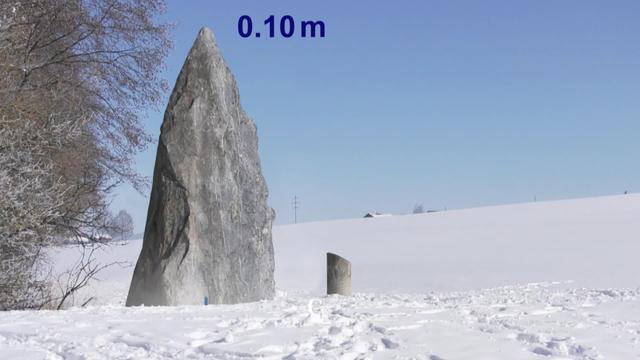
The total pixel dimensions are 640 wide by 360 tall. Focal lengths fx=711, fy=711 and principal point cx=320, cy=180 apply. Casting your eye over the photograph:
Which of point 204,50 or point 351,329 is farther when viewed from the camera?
point 204,50

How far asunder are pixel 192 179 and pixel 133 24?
5281 millimetres

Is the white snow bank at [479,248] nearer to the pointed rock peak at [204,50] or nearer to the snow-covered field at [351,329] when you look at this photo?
the snow-covered field at [351,329]

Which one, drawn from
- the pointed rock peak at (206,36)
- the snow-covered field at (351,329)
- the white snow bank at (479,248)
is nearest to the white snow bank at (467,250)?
the white snow bank at (479,248)

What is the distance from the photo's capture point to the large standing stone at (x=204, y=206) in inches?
390

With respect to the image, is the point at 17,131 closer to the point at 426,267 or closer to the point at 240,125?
the point at 240,125

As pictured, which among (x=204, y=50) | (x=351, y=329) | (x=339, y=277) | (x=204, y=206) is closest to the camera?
(x=351, y=329)

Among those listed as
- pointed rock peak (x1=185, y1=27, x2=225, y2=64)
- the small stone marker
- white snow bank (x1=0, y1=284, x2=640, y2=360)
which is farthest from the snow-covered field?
pointed rock peak (x1=185, y1=27, x2=225, y2=64)

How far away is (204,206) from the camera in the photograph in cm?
1020

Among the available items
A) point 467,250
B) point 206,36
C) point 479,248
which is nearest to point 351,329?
point 206,36

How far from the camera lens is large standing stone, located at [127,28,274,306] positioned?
32.5 ft

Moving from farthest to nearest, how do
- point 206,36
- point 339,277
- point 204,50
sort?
point 339,277 < point 206,36 < point 204,50

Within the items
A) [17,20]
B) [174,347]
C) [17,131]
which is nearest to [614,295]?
[174,347]

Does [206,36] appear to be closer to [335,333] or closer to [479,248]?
[335,333]

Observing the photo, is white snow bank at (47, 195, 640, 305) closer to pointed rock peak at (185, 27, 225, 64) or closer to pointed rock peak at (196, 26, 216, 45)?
pointed rock peak at (185, 27, 225, 64)
